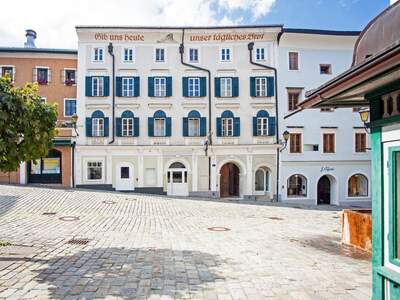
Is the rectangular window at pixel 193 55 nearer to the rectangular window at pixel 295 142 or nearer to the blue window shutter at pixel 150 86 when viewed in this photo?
the blue window shutter at pixel 150 86

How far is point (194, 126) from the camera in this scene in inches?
1084

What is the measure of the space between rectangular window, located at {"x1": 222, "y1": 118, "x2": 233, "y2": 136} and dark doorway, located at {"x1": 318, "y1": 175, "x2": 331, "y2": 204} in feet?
A: 29.4

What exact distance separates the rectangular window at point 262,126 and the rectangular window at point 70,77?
52.3ft

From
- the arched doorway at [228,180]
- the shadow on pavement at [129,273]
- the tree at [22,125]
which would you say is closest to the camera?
the shadow on pavement at [129,273]

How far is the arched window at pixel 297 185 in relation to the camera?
2773 centimetres

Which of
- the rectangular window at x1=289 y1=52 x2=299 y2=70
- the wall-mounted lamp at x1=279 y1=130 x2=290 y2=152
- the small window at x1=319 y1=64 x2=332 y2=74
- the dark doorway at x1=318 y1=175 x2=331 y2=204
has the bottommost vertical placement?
the dark doorway at x1=318 y1=175 x2=331 y2=204

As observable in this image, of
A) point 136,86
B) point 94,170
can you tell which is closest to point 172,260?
point 94,170

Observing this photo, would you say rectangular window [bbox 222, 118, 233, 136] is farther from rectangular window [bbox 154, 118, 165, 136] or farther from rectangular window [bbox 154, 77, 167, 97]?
rectangular window [bbox 154, 77, 167, 97]

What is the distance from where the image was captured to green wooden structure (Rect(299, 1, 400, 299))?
3.36m

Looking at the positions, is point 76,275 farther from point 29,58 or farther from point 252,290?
point 29,58

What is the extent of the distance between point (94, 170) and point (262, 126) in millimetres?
14178

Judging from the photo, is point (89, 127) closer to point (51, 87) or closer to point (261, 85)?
point (51, 87)

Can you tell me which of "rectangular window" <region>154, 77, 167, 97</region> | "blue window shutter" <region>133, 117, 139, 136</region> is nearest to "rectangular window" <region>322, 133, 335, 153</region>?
"rectangular window" <region>154, 77, 167, 97</region>

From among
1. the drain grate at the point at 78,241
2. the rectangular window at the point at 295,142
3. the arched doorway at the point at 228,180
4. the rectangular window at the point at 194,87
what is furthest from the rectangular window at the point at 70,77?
the drain grate at the point at 78,241
